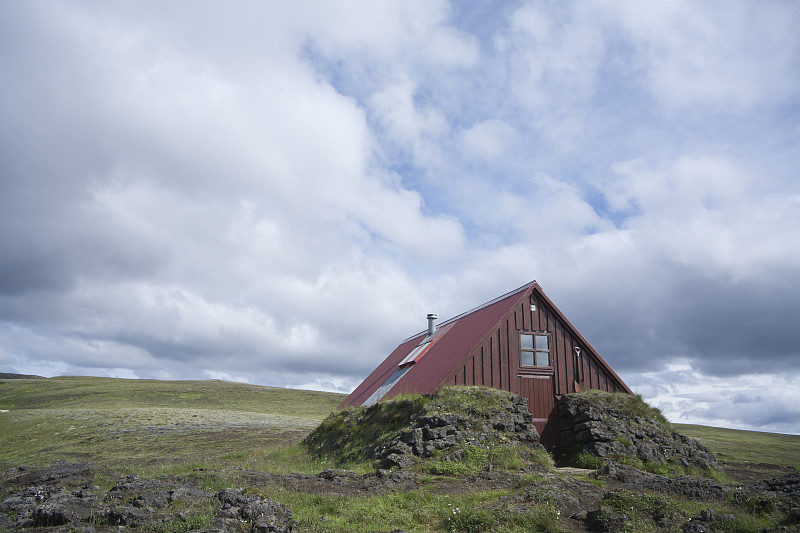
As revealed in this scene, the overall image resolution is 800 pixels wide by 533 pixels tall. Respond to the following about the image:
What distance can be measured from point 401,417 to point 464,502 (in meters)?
10.1

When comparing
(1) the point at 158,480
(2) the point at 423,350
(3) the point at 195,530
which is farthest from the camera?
(2) the point at 423,350

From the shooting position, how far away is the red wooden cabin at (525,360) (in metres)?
26.3

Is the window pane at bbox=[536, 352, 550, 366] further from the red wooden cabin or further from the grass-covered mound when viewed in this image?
the grass-covered mound

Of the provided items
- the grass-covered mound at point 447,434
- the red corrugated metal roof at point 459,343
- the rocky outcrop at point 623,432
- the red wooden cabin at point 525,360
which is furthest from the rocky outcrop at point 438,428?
the rocky outcrop at point 623,432

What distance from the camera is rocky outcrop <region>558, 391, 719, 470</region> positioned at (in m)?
23.3

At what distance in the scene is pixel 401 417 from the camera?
24062 mm

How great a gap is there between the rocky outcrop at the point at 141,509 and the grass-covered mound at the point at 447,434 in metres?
7.83

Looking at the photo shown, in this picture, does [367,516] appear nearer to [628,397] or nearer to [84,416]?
[628,397]

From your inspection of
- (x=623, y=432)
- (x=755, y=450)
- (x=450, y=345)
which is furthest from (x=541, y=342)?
(x=755, y=450)

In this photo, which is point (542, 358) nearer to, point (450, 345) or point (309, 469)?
point (450, 345)

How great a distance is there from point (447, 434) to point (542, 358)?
9.28 meters

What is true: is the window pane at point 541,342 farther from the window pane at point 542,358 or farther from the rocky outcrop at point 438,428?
the rocky outcrop at point 438,428

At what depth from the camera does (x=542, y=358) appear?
2798 cm

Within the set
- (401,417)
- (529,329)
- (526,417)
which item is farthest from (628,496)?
(529,329)
